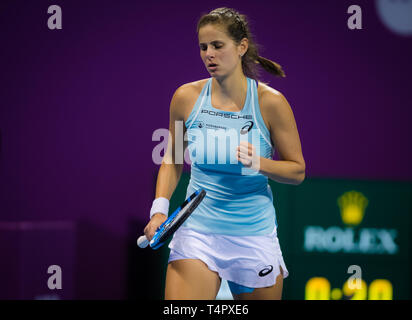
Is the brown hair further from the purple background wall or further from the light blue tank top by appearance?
the purple background wall

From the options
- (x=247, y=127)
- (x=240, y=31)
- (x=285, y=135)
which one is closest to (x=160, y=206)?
(x=247, y=127)

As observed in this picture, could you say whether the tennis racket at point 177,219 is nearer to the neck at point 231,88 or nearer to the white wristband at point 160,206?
the white wristband at point 160,206

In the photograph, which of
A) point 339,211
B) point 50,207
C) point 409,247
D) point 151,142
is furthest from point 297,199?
point 50,207

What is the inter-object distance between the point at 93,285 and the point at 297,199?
177 cm

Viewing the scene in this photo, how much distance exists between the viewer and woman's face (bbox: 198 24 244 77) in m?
2.45

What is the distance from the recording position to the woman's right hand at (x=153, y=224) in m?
2.43

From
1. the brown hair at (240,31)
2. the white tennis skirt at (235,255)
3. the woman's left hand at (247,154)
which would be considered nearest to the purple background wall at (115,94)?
the brown hair at (240,31)

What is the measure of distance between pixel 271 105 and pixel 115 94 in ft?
7.95

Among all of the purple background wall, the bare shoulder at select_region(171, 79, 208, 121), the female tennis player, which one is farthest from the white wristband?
the purple background wall

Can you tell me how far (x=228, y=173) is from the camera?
251cm

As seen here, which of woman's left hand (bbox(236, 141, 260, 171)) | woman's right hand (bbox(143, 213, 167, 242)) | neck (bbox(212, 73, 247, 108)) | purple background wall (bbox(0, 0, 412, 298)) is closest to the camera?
woman's left hand (bbox(236, 141, 260, 171))

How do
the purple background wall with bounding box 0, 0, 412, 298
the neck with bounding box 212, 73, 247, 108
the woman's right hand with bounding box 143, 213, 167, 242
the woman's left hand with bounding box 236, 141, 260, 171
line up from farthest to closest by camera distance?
the purple background wall with bounding box 0, 0, 412, 298, the neck with bounding box 212, 73, 247, 108, the woman's right hand with bounding box 143, 213, 167, 242, the woman's left hand with bounding box 236, 141, 260, 171

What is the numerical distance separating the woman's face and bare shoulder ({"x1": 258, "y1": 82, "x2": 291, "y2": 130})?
0.19 metres

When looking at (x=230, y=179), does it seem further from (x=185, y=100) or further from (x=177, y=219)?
(x=185, y=100)
